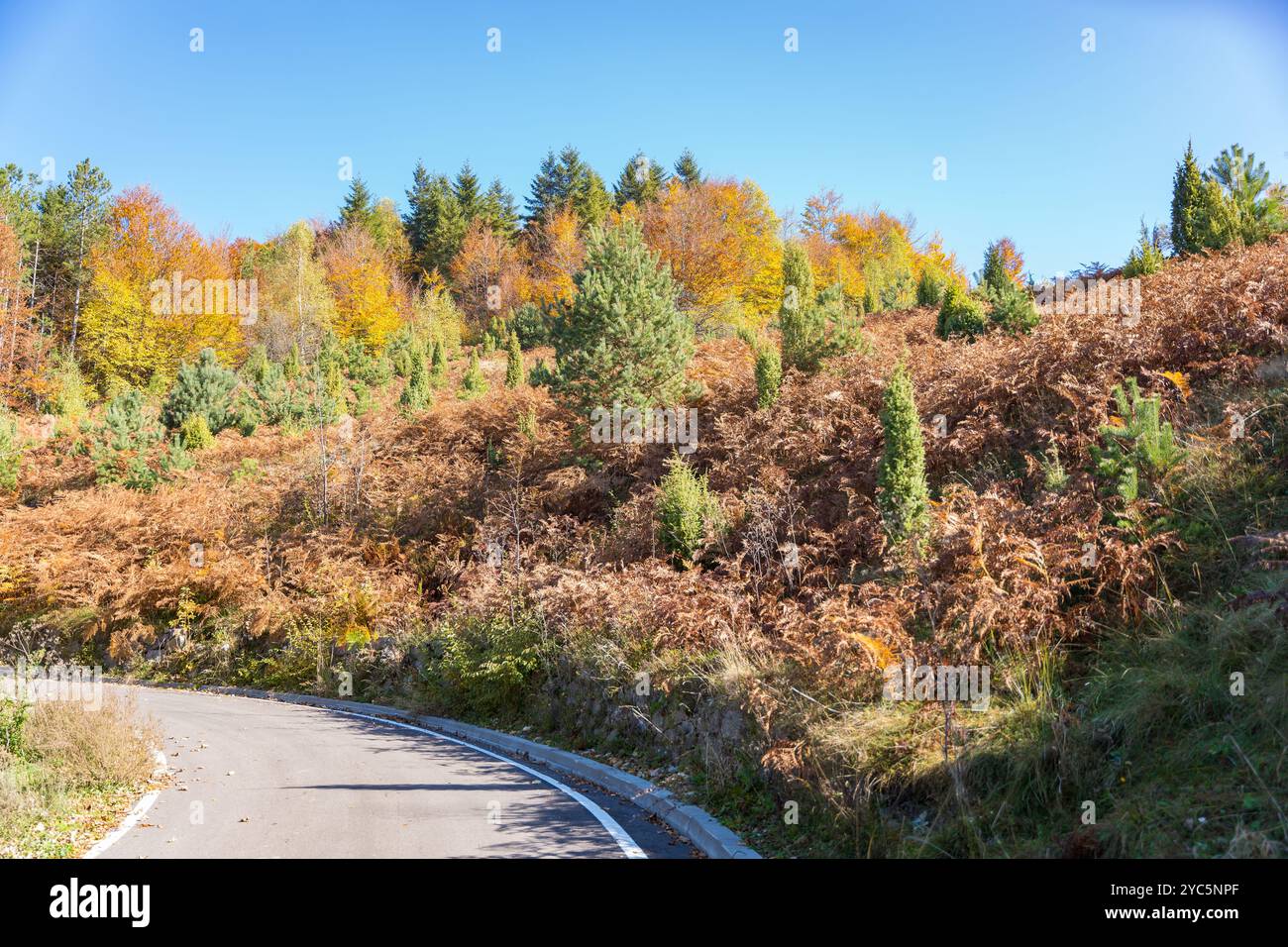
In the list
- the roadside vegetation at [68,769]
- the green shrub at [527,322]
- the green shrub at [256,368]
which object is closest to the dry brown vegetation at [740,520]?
the roadside vegetation at [68,769]

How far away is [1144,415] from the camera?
798 cm

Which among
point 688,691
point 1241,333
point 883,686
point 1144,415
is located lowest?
point 688,691

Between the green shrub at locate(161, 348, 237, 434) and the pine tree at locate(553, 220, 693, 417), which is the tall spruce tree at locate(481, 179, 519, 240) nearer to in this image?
the green shrub at locate(161, 348, 237, 434)

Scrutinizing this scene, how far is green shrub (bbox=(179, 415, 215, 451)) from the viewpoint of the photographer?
94.2 ft

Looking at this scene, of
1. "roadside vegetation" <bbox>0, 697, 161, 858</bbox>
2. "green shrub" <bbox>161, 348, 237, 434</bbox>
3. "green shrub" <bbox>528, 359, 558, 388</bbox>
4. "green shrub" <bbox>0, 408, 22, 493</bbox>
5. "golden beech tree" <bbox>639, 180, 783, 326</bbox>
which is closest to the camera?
"roadside vegetation" <bbox>0, 697, 161, 858</bbox>

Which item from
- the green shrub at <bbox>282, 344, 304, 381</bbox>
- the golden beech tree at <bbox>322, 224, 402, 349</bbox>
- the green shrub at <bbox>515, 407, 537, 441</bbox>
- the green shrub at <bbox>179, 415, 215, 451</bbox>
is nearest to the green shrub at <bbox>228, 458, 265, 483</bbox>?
the green shrub at <bbox>179, 415, 215, 451</bbox>

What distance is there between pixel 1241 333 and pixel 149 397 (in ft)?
137

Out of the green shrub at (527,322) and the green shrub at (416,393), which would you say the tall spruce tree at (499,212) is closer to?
the green shrub at (527,322)

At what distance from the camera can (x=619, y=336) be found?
56.2 ft

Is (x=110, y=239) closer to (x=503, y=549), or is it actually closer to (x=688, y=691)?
(x=503, y=549)

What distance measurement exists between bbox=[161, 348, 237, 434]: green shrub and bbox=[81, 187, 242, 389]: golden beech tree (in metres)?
11.6

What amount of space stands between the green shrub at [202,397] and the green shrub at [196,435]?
1.16 m

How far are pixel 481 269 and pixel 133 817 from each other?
52.6 metres
